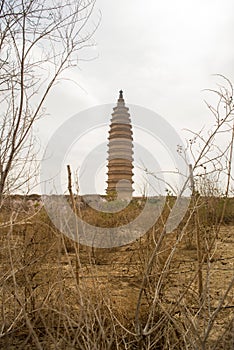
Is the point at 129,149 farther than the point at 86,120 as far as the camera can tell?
Yes

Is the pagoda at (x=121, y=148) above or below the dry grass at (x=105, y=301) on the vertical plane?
above

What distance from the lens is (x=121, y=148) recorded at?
4.11 meters

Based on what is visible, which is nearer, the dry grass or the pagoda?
the dry grass

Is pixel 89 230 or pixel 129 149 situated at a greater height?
pixel 129 149

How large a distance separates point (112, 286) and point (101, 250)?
1.31 m

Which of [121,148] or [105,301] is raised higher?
[121,148]

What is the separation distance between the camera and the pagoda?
3768mm

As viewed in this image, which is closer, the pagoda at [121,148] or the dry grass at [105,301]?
the dry grass at [105,301]

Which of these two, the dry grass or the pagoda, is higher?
the pagoda

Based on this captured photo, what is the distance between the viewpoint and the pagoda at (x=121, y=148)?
377 cm

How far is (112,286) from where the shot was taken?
258 cm

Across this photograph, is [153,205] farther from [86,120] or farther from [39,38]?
[39,38]

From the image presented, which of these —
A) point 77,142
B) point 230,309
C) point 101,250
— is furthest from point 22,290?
point 101,250

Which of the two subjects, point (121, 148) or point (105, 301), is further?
point (121, 148)
